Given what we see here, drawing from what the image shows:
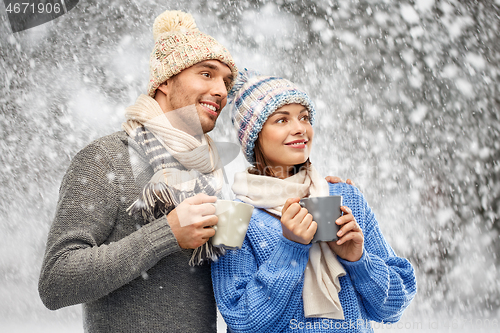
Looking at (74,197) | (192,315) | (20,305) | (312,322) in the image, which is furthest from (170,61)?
(20,305)

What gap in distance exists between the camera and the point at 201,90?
3.82 ft

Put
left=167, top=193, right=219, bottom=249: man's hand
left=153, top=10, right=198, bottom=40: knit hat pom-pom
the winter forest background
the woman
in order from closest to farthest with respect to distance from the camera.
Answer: left=167, top=193, right=219, bottom=249: man's hand
the woman
left=153, top=10, right=198, bottom=40: knit hat pom-pom
the winter forest background

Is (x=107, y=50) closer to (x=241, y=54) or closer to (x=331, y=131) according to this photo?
(x=241, y=54)

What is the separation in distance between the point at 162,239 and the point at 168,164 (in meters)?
0.23

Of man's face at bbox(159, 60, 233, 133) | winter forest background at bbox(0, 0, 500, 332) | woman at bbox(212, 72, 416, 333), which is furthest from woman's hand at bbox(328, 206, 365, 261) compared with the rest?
winter forest background at bbox(0, 0, 500, 332)

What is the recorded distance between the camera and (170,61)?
1.20m

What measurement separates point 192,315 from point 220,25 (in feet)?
8.66

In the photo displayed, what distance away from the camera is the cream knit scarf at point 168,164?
0.96 m

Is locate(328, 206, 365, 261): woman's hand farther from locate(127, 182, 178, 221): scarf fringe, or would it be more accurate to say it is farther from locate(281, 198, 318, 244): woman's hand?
locate(127, 182, 178, 221): scarf fringe

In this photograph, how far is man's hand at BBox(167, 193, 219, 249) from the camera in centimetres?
86

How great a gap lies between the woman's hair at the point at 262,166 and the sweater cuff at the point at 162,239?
0.44 metres

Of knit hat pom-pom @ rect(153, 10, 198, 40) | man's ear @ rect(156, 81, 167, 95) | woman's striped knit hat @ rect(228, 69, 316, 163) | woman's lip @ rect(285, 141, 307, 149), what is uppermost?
knit hat pom-pom @ rect(153, 10, 198, 40)

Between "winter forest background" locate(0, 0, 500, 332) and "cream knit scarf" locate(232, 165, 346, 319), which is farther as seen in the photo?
"winter forest background" locate(0, 0, 500, 332)

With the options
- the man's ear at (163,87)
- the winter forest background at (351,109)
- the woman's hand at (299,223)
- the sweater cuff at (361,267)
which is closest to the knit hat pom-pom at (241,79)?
the man's ear at (163,87)
